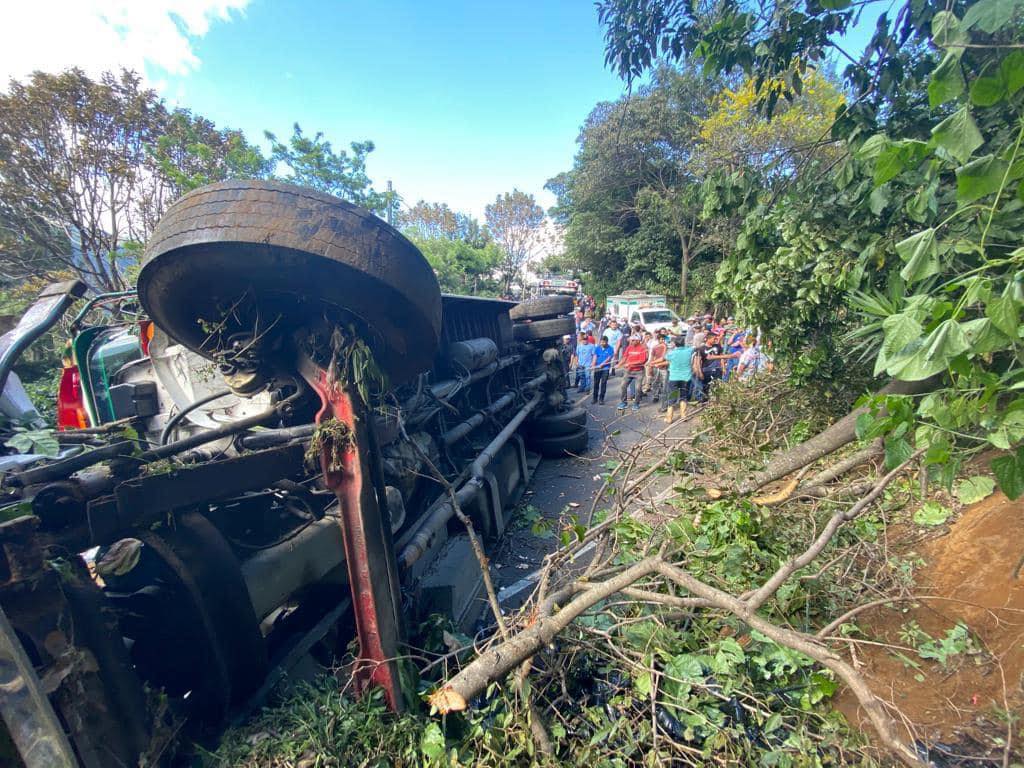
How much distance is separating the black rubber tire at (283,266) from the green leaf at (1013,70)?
1.73m

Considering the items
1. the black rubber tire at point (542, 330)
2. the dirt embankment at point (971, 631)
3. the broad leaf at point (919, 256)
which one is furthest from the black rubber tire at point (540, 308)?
the broad leaf at point (919, 256)

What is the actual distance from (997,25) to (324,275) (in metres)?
2.02

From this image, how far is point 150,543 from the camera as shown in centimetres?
162

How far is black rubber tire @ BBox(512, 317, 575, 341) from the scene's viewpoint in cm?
694

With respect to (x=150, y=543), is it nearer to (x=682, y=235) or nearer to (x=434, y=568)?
(x=434, y=568)

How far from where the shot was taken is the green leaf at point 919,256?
127cm

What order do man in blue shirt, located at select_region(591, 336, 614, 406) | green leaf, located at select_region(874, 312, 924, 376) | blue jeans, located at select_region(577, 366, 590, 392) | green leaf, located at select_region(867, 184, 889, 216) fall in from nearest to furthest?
green leaf, located at select_region(874, 312, 924, 376), green leaf, located at select_region(867, 184, 889, 216), man in blue shirt, located at select_region(591, 336, 614, 406), blue jeans, located at select_region(577, 366, 590, 392)

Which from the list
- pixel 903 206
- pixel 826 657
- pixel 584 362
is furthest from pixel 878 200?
pixel 584 362

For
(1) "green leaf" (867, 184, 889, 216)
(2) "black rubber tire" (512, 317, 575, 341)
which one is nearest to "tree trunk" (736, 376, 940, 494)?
(1) "green leaf" (867, 184, 889, 216)

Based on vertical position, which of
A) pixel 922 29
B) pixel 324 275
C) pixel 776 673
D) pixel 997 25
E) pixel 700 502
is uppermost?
pixel 922 29

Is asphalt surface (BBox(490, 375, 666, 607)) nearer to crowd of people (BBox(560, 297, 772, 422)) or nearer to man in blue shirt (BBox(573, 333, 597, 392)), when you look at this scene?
crowd of people (BBox(560, 297, 772, 422))

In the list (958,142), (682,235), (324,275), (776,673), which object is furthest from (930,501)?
(682,235)

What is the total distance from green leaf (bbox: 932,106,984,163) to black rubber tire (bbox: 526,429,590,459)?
5.58 m

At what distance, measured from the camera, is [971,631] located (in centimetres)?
218
